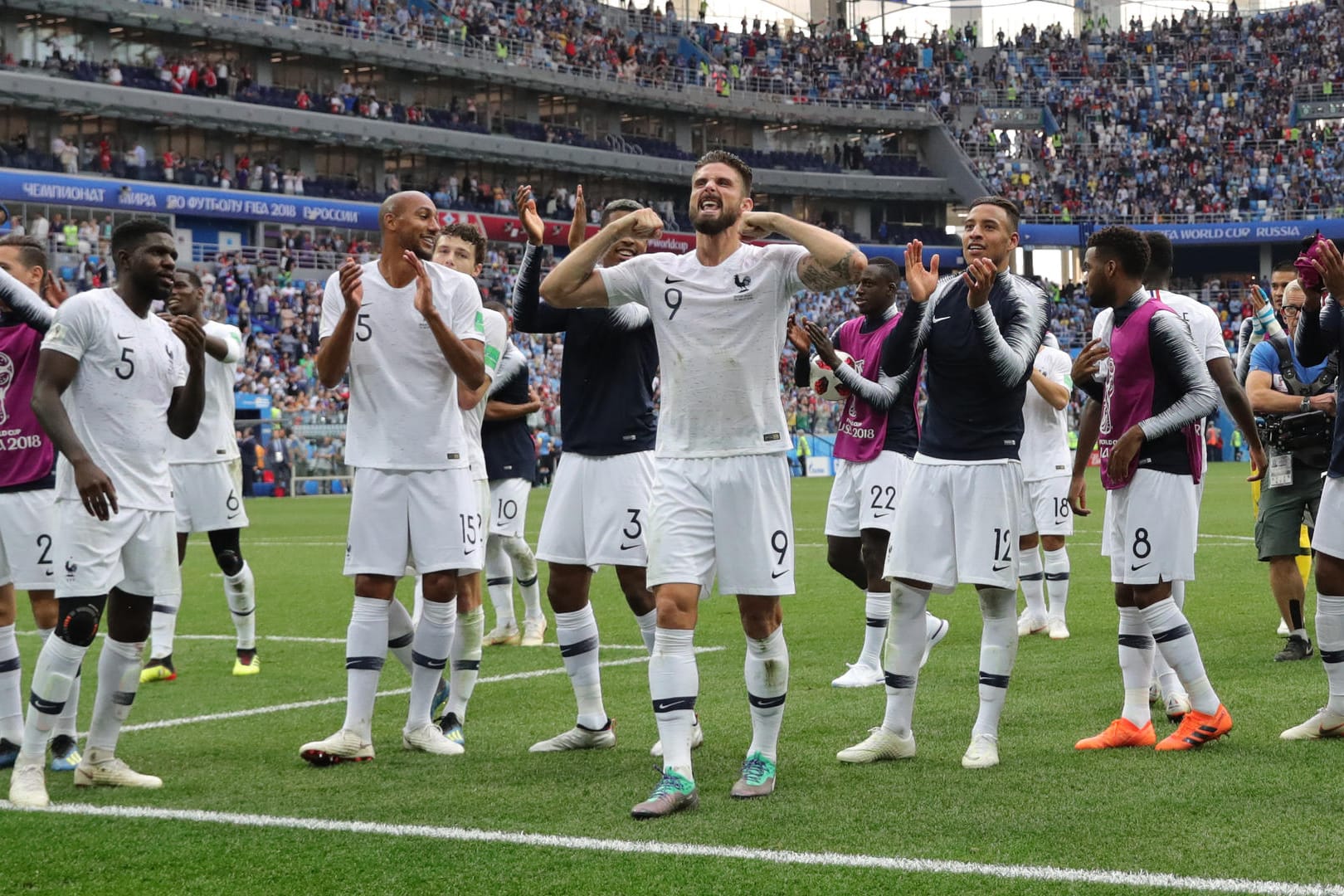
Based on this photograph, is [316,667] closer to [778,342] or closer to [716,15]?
[778,342]

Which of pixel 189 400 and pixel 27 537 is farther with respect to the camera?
pixel 27 537

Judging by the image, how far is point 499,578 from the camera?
11.9 meters

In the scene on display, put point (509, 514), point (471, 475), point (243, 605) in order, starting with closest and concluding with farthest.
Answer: point (471, 475)
point (243, 605)
point (509, 514)

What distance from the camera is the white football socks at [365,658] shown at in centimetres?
715

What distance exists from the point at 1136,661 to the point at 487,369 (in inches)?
154

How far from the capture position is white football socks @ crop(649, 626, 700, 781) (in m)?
6.11

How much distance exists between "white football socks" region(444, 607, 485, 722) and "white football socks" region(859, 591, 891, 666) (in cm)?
255

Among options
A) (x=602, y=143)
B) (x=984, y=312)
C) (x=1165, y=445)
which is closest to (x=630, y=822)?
(x=984, y=312)

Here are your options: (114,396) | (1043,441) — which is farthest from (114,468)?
(1043,441)

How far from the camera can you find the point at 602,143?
66.4m

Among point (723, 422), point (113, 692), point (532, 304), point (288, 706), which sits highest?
point (532, 304)

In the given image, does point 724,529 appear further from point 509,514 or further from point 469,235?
point 509,514

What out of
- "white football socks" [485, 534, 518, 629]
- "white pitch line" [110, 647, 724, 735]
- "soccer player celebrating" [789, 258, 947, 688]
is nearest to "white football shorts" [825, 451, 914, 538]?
"soccer player celebrating" [789, 258, 947, 688]

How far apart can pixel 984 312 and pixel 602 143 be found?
61138 mm
